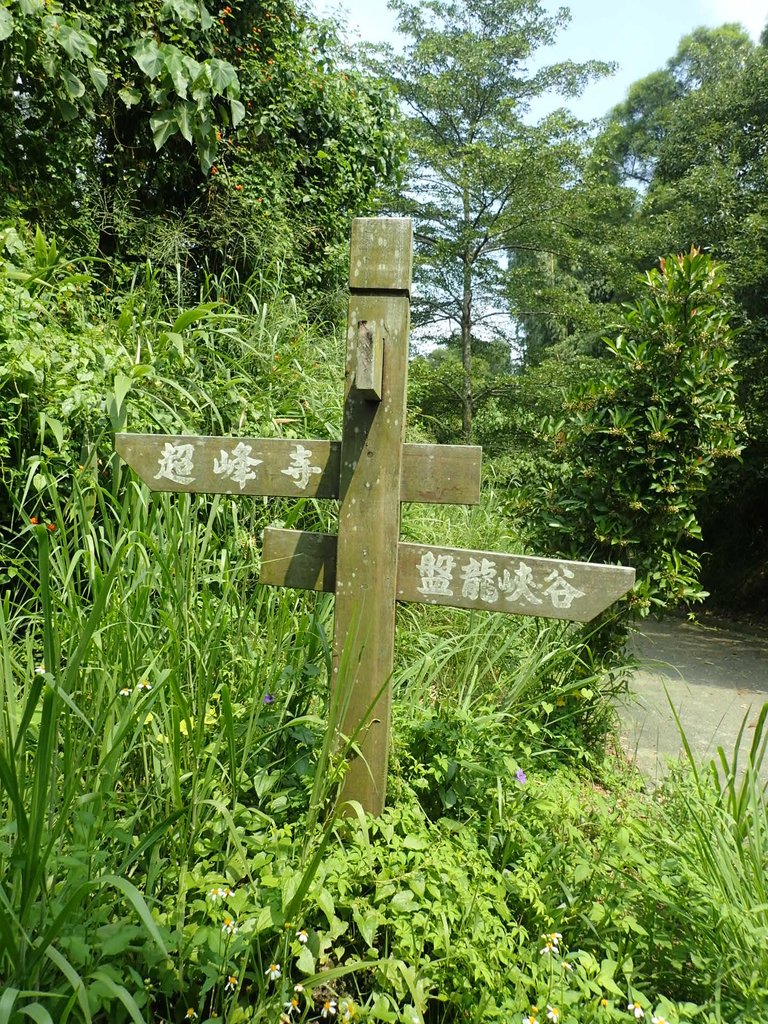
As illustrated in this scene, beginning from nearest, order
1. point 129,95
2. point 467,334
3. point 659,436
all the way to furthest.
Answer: point 659,436, point 129,95, point 467,334

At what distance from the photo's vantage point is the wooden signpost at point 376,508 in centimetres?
176

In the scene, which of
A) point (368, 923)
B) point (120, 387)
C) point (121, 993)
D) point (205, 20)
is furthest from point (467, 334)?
point (121, 993)

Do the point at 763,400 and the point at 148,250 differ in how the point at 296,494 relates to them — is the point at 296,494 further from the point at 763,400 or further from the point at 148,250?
the point at 763,400

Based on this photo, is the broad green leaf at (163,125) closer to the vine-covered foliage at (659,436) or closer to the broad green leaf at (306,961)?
the vine-covered foliage at (659,436)

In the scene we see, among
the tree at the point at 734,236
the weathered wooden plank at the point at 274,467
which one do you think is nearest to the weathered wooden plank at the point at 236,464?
the weathered wooden plank at the point at 274,467

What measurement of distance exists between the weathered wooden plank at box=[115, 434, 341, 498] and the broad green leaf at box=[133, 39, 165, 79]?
3.15 metres

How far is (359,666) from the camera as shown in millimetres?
1839

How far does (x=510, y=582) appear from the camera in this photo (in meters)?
1.73

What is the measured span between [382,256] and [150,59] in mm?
3247

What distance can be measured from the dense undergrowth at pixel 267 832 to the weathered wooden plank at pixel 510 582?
426mm

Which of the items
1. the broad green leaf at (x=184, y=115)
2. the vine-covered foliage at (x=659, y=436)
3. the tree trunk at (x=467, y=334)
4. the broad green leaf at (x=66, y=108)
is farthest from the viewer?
the tree trunk at (x=467, y=334)

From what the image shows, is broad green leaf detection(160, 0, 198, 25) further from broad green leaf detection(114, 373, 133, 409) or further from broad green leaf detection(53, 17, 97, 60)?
broad green leaf detection(114, 373, 133, 409)

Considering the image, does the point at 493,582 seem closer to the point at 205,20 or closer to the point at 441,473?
the point at 441,473

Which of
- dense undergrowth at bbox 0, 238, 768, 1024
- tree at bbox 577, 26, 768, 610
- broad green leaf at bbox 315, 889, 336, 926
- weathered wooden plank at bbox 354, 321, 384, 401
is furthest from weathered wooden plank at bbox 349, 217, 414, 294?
tree at bbox 577, 26, 768, 610
